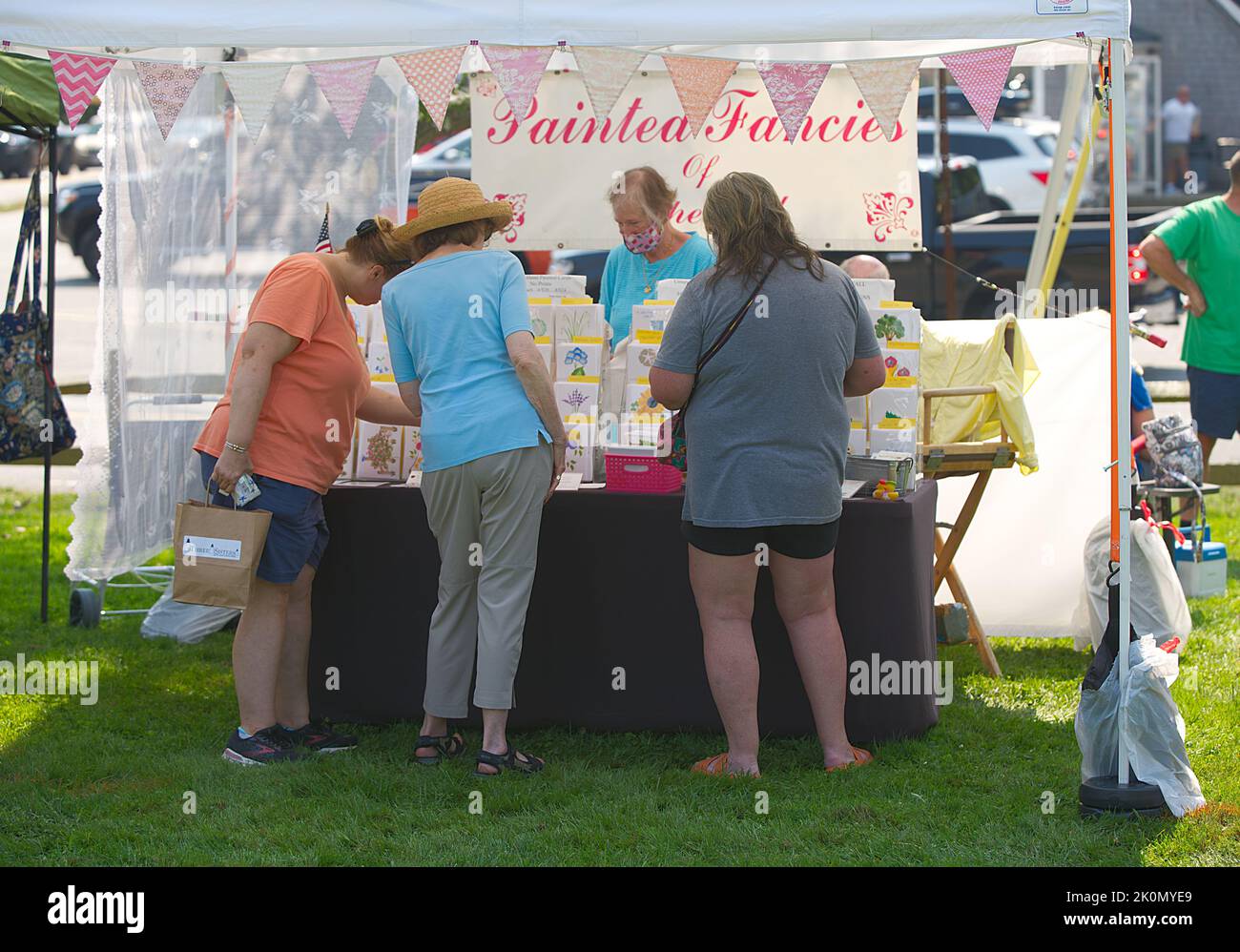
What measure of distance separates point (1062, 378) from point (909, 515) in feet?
5.36

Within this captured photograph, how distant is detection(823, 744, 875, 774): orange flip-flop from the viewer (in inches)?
156

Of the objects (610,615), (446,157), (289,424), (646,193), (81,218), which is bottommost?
(610,615)

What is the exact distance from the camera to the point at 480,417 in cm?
381

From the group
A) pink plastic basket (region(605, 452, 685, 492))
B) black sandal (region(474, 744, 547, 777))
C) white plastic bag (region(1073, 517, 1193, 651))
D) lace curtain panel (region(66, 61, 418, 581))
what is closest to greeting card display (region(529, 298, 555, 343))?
pink plastic basket (region(605, 452, 685, 492))

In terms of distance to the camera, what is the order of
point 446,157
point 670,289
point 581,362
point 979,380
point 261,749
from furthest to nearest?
point 446,157 < point 979,380 < point 670,289 < point 581,362 < point 261,749

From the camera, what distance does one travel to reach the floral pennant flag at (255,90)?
4.12 metres

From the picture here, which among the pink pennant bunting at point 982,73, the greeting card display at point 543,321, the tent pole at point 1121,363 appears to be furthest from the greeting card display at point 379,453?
the tent pole at point 1121,363

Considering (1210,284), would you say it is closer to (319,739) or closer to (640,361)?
(640,361)

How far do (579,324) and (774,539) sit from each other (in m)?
1.01

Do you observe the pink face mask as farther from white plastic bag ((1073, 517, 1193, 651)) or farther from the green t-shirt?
the green t-shirt

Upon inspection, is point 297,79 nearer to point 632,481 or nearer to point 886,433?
point 632,481

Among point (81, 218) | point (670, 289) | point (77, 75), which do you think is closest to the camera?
point (77, 75)

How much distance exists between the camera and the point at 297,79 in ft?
18.0

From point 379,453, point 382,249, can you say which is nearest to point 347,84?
point 382,249
